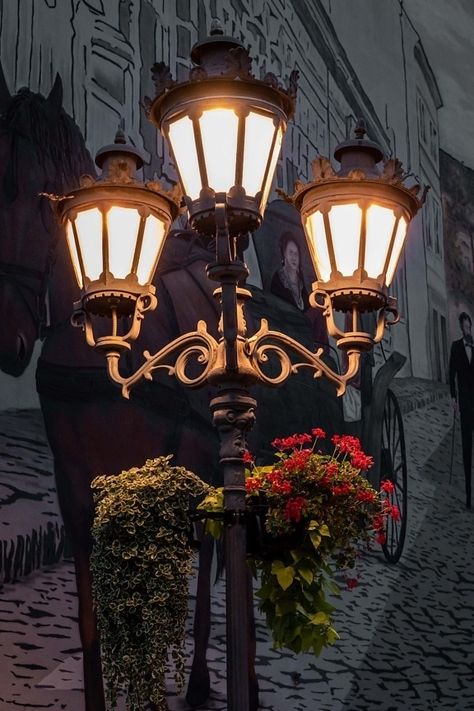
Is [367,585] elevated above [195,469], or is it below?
below

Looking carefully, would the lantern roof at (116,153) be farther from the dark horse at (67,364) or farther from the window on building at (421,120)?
the window on building at (421,120)

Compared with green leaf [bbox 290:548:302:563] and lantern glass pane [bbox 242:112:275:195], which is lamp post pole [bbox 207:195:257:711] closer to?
lantern glass pane [bbox 242:112:275:195]

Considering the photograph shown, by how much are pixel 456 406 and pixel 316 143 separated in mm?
2858

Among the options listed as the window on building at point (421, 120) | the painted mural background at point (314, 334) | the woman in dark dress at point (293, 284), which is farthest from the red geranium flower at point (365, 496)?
the window on building at point (421, 120)

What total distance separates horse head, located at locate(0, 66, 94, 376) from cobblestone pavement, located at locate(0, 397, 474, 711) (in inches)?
48.5

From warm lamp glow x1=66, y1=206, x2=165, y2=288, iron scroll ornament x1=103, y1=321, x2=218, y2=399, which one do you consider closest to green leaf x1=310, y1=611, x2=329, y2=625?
iron scroll ornament x1=103, y1=321, x2=218, y2=399

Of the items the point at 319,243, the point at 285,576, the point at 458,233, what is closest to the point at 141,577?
the point at 285,576

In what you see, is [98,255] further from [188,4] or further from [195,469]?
[188,4]

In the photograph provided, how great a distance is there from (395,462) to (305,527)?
19.2 ft

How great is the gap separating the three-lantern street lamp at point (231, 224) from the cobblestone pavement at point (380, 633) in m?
2.12

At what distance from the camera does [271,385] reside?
3.24m

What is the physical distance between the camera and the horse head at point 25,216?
5.47 metres

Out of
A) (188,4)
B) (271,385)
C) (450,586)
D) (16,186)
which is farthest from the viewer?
(450,586)

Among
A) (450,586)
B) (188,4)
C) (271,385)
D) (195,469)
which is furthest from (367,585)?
(271,385)
